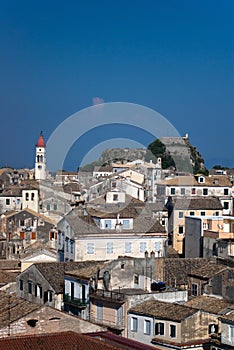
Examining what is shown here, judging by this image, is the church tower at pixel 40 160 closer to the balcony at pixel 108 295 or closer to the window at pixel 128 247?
the window at pixel 128 247

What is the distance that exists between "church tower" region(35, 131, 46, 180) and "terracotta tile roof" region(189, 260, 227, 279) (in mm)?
66995

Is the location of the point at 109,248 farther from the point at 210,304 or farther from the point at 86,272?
the point at 210,304

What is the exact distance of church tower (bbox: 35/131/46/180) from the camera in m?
106

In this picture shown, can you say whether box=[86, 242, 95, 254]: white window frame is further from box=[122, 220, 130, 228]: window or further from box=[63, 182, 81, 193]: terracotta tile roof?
box=[63, 182, 81, 193]: terracotta tile roof

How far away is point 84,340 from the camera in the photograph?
2534 centimetres

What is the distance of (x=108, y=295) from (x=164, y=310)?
3.17 metres

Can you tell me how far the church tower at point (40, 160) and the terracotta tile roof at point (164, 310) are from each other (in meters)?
72.1

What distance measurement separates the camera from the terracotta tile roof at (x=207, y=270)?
124 ft

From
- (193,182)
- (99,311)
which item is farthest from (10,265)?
(193,182)

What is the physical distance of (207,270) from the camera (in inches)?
1518

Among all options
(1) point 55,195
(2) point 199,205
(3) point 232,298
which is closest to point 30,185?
(1) point 55,195

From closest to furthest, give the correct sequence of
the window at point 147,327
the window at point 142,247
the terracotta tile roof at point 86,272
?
the window at point 147,327 < the terracotta tile roof at point 86,272 < the window at point 142,247

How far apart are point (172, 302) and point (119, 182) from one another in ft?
131

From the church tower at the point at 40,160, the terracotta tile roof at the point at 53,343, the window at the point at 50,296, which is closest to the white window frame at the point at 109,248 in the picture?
the window at the point at 50,296
